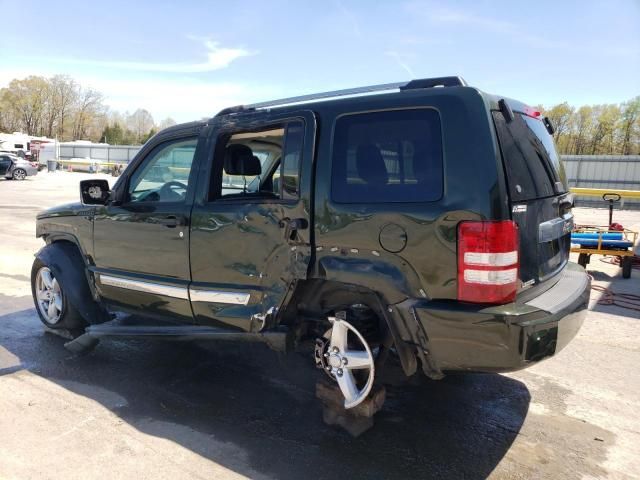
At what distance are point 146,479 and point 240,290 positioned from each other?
129 cm

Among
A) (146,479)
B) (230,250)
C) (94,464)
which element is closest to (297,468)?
(146,479)

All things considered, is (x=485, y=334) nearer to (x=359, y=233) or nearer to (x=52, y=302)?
(x=359, y=233)

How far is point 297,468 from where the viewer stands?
2.95 m

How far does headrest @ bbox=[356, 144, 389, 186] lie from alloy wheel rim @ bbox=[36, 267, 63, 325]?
11.2 feet

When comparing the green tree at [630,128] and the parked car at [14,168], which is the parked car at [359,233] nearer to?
the parked car at [14,168]

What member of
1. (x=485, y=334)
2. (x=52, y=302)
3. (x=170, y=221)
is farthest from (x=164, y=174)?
(x=485, y=334)

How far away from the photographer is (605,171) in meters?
31.0

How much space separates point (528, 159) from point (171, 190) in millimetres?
2677

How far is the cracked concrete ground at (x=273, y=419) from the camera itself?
2980 mm

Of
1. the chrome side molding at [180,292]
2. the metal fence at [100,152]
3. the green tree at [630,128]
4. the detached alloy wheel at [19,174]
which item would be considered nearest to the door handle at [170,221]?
the chrome side molding at [180,292]

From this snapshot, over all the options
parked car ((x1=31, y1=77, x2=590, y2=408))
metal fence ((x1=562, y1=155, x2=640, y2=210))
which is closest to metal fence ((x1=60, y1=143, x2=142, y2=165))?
metal fence ((x1=562, y1=155, x2=640, y2=210))

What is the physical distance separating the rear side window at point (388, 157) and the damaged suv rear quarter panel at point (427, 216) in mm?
44

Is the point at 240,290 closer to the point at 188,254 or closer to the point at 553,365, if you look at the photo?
the point at 188,254

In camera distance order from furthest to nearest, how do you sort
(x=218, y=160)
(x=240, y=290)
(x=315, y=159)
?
1. (x=218, y=160)
2. (x=240, y=290)
3. (x=315, y=159)
